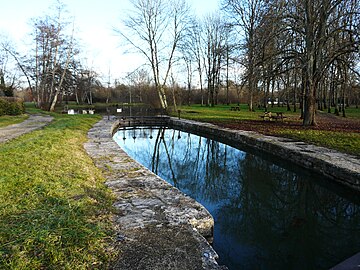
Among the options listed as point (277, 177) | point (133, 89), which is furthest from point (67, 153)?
point (133, 89)

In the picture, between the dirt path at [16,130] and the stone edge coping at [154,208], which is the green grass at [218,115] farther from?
the stone edge coping at [154,208]

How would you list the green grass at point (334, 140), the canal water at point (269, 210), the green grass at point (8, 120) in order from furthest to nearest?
the green grass at point (8, 120)
the green grass at point (334, 140)
the canal water at point (269, 210)

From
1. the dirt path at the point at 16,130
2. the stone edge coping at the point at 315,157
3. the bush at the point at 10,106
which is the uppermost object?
the bush at the point at 10,106

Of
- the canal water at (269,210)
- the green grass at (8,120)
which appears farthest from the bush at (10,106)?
the canal water at (269,210)

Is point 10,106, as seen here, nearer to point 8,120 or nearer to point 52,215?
point 8,120

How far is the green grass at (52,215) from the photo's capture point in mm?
2045

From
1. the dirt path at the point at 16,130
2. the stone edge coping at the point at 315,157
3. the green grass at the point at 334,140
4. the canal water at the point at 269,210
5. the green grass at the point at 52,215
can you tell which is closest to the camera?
the green grass at the point at 52,215

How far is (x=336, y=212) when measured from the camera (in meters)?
4.70

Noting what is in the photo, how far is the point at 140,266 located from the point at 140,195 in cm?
183

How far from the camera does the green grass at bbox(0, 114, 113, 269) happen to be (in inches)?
80.5

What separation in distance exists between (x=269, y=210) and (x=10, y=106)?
18.0m

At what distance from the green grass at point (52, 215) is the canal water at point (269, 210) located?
1.84 metres

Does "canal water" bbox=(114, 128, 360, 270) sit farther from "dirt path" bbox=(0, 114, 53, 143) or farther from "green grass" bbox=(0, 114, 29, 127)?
"green grass" bbox=(0, 114, 29, 127)

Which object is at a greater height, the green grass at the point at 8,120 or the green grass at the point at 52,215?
the green grass at the point at 8,120
